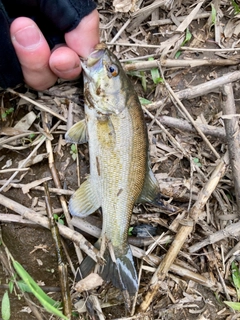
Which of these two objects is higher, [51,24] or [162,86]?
[51,24]

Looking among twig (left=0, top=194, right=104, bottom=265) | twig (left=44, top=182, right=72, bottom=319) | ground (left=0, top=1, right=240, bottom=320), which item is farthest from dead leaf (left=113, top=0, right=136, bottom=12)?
twig (left=0, top=194, right=104, bottom=265)

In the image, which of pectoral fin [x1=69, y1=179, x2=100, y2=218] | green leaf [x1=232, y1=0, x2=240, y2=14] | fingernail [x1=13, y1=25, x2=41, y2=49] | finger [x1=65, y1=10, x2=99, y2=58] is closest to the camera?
A: fingernail [x1=13, y1=25, x2=41, y2=49]

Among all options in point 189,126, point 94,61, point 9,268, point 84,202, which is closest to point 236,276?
point 189,126

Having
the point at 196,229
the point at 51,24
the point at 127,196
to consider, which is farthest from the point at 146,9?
the point at 196,229

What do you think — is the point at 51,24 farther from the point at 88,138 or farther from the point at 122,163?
the point at 122,163

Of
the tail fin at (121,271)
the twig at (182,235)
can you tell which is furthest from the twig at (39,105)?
the twig at (182,235)

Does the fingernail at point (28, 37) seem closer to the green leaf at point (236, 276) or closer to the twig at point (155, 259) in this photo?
the twig at point (155, 259)

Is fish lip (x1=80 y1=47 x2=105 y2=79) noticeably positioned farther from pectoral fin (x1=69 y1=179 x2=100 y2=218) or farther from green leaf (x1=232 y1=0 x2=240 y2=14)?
green leaf (x1=232 y1=0 x2=240 y2=14)
